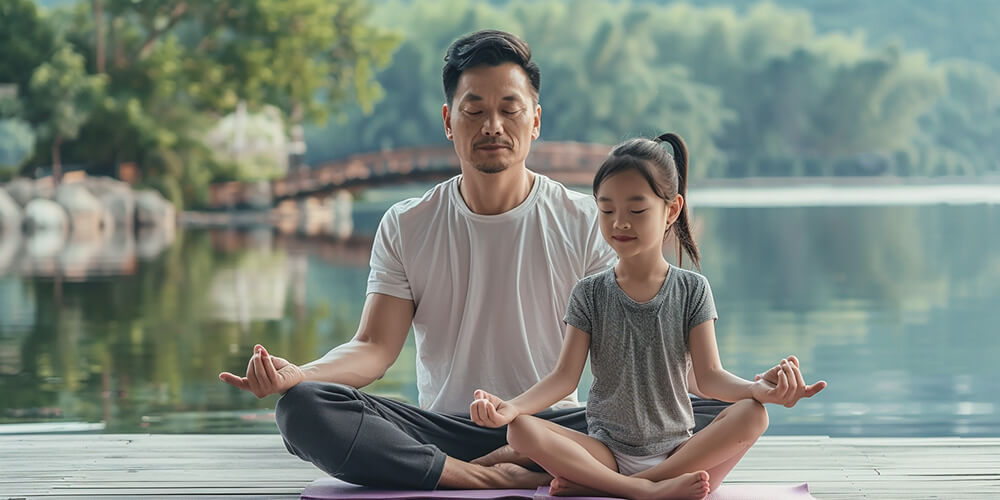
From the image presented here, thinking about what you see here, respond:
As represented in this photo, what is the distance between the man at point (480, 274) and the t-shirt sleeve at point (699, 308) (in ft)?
0.64

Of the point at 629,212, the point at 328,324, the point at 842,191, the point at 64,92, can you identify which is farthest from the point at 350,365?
the point at 842,191

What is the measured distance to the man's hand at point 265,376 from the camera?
1.76 m

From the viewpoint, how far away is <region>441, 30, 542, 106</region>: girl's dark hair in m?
1.98

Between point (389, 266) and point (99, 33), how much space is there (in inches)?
545

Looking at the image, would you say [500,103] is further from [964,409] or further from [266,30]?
[266,30]

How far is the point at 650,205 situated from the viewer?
1786 millimetres

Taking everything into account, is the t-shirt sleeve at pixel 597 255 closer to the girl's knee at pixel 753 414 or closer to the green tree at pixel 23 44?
the girl's knee at pixel 753 414

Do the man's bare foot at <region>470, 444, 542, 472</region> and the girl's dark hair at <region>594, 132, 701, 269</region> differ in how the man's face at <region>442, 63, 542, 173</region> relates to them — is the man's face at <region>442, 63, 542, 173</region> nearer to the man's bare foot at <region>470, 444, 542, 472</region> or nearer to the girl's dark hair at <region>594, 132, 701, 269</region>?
the girl's dark hair at <region>594, 132, 701, 269</region>

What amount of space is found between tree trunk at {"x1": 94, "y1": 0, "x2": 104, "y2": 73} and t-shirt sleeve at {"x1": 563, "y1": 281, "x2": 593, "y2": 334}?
14.1 m

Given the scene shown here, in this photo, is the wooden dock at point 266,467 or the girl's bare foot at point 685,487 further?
the wooden dock at point 266,467

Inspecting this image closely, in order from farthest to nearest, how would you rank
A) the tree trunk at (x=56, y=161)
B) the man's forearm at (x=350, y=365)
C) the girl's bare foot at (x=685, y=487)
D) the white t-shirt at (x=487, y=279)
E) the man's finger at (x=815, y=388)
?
the tree trunk at (x=56, y=161) < the white t-shirt at (x=487, y=279) < the man's forearm at (x=350, y=365) < the girl's bare foot at (x=685, y=487) < the man's finger at (x=815, y=388)

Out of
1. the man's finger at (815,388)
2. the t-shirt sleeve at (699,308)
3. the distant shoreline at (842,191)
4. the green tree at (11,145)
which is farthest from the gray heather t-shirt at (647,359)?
the green tree at (11,145)

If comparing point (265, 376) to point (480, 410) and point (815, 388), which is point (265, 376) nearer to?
point (480, 410)

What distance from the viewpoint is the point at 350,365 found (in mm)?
1985
